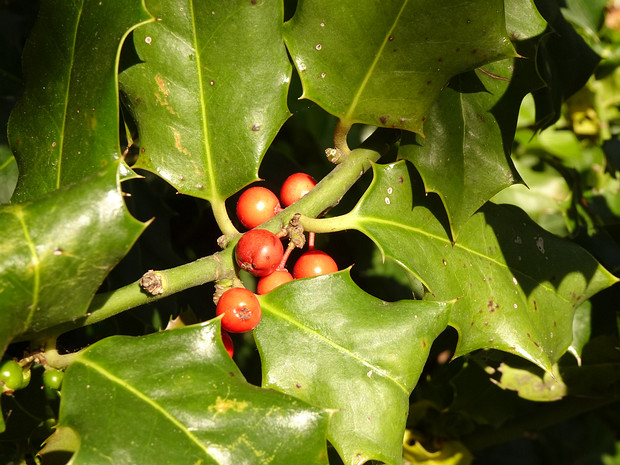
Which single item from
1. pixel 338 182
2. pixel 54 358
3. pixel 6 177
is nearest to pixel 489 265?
pixel 338 182

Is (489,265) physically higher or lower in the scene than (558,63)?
lower

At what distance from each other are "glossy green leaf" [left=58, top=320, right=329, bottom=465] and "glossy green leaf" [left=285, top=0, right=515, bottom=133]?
489 mm

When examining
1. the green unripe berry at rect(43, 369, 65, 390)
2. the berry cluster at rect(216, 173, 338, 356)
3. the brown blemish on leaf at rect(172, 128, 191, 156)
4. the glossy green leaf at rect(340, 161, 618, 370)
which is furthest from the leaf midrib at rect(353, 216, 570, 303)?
the green unripe berry at rect(43, 369, 65, 390)

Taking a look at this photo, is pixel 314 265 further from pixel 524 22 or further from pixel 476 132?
pixel 524 22

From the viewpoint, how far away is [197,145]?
1.26m

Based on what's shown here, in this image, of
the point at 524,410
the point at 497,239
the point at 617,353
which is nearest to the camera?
the point at 497,239

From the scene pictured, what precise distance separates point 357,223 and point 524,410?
119 cm

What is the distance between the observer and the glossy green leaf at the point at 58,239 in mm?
893

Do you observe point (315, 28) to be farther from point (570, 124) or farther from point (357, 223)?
point (570, 124)

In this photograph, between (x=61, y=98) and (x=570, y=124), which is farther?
(x=570, y=124)

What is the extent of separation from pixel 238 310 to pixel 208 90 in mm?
423

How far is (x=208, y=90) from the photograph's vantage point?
49.0 inches

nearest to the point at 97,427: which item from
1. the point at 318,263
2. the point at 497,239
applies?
the point at 318,263

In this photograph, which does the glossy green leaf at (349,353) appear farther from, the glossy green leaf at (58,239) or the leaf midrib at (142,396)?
the glossy green leaf at (58,239)
